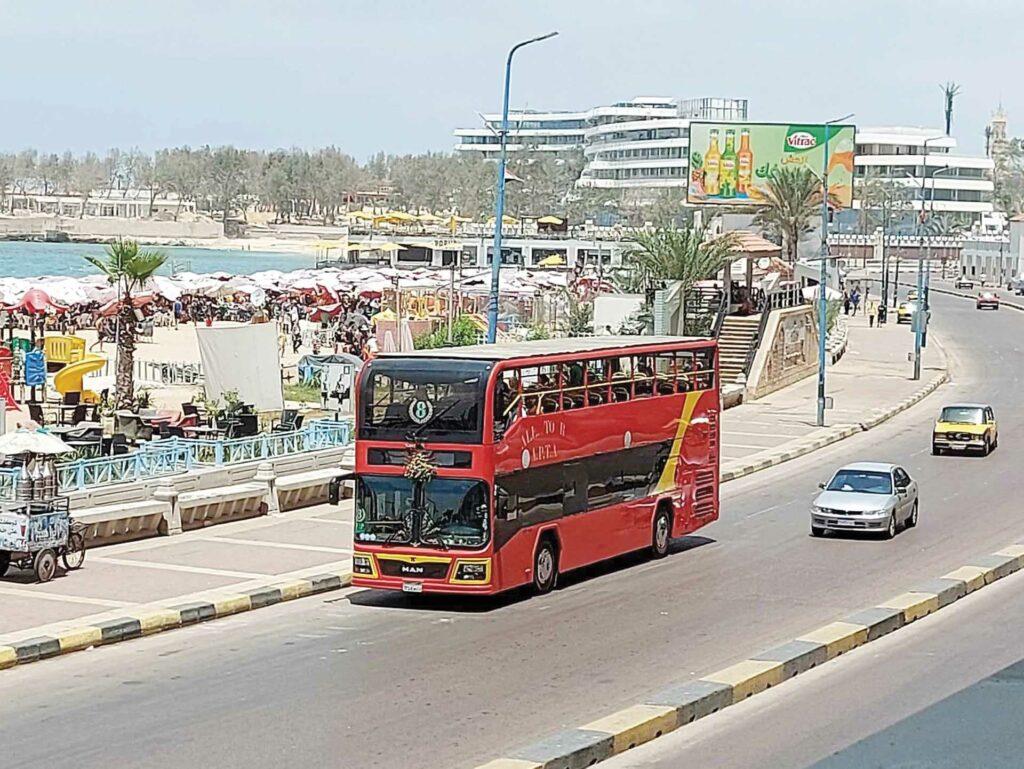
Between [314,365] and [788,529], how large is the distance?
2410 cm

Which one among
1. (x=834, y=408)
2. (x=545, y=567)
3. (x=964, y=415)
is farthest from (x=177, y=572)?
(x=834, y=408)

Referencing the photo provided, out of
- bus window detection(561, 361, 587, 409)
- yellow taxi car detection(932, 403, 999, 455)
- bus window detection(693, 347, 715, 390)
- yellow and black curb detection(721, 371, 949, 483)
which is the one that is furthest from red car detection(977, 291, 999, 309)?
bus window detection(561, 361, 587, 409)

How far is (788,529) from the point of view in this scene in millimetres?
29453

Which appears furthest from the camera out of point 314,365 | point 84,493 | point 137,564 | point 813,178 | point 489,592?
point 813,178

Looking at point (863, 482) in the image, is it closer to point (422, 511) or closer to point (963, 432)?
point (422, 511)

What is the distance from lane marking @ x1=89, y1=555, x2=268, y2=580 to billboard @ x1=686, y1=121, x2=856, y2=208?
5806 cm

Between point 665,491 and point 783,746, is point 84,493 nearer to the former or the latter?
point 665,491

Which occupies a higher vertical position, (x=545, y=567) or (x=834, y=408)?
(x=545, y=567)

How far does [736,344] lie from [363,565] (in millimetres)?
40626

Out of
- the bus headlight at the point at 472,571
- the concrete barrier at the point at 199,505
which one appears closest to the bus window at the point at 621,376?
the bus headlight at the point at 472,571

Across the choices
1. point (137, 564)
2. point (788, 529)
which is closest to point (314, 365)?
point (788, 529)

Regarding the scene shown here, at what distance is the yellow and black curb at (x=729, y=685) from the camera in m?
12.6

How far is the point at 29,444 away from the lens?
72.1 ft

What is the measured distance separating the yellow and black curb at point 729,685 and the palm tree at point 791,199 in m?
59.9
